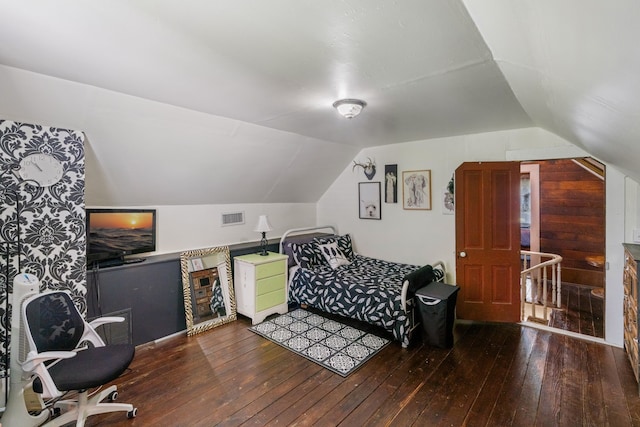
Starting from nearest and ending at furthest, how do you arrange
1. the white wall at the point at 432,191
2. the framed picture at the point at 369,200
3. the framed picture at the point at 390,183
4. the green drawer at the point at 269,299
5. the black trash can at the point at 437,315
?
the black trash can at the point at 437,315 → the white wall at the point at 432,191 → the green drawer at the point at 269,299 → the framed picture at the point at 390,183 → the framed picture at the point at 369,200

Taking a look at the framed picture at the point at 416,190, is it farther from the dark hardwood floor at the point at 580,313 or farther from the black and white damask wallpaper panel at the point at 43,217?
the black and white damask wallpaper panel at the point at 43,217

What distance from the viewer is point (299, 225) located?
5.27m

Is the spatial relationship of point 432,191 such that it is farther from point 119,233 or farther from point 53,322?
point 53,322

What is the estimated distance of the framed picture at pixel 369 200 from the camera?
474cm

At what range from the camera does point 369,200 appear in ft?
15.9

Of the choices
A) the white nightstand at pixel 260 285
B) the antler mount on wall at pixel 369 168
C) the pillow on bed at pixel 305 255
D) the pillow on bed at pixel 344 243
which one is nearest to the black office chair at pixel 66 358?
the white nightstand at pixel 260 285

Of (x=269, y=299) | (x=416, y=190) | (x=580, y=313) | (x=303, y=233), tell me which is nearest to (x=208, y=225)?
(x=269, y=299)

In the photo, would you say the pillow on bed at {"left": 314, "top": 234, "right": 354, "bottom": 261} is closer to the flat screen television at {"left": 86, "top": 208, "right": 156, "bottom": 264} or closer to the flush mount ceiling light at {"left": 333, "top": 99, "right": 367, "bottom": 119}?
the flat screen television at {"left": 86, "top": 208, "right": 156, "bottom": 264}

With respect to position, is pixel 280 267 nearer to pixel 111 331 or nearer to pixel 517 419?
pixel 111 331

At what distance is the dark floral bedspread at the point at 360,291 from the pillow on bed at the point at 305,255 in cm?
9

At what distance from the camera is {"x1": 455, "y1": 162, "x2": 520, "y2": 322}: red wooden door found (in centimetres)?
356

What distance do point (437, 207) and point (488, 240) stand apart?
76 cm

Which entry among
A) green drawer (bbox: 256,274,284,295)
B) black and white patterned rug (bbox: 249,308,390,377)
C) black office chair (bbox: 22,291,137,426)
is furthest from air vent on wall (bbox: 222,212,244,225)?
black office chair (bbox: 22,291,137,426)

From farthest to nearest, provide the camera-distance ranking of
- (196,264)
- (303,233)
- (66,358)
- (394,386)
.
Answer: (303,233) < (196,264) < (394,386) < (66,358)
